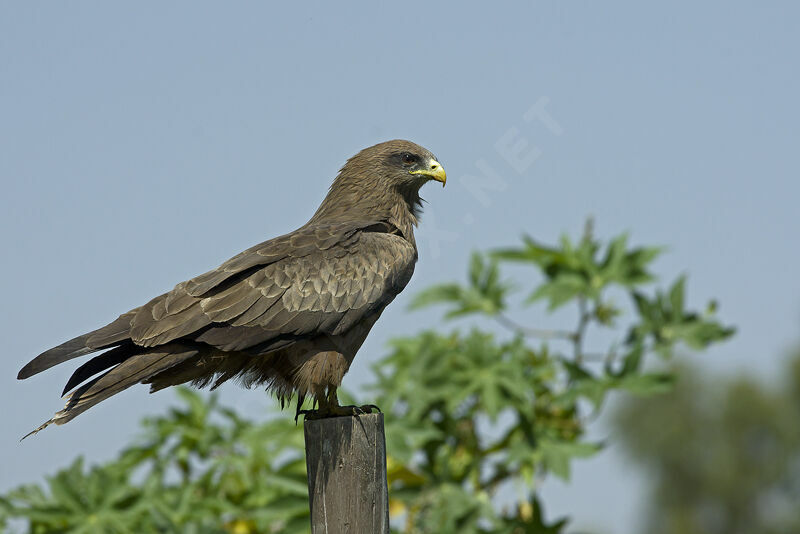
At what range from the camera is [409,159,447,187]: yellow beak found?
214 inches

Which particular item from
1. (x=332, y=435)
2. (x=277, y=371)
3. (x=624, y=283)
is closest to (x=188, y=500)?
(x=277, y=371)

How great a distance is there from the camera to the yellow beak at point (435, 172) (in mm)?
5426

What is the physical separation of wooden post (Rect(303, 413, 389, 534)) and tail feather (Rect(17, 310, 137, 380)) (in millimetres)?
996

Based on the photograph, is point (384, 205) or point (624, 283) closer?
point (384, 205)

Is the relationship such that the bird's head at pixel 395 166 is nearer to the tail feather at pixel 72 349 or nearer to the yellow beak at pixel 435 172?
the yellow beak at pixel 435 172

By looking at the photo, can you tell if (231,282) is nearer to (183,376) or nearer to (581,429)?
(183,376)

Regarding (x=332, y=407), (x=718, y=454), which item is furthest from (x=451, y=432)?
(x=718, y=454)

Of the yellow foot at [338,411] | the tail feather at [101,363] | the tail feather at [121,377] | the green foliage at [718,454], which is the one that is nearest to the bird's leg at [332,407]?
the yellow foot at [338,411]

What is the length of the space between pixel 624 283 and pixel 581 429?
1022 millimetres

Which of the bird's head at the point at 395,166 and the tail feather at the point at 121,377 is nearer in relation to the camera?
the tail feather at the point at 121,377

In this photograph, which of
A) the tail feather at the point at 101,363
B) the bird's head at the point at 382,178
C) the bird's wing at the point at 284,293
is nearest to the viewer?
the tail feather at the point at 101,363


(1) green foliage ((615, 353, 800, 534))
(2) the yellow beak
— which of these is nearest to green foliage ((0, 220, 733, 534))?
(2) the yellow beak

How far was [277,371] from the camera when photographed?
4.52 m

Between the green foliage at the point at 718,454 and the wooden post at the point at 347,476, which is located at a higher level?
the green foliage at the point at 718,454
